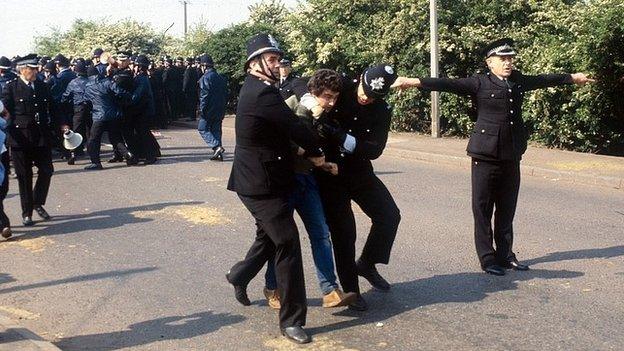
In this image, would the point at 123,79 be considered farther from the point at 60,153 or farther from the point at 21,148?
the point at 21,148

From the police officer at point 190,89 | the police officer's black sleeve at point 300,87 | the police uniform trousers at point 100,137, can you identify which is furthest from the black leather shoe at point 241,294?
the police officer at point 190,89

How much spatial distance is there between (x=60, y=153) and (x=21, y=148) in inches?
259

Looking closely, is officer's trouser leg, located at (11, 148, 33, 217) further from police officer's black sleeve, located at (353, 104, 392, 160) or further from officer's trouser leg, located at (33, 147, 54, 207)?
police officer's black sleeve, located at (353, 104, 392, 160)

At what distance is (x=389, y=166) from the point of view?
14359 mm

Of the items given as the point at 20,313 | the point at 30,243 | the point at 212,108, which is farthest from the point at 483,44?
the point at 20,313

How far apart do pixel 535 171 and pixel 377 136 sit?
7.64m

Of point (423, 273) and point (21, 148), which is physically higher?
point (21, 148)

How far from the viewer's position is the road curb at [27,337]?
17.0 feet

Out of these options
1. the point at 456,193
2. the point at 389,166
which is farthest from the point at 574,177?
the point at 389,166

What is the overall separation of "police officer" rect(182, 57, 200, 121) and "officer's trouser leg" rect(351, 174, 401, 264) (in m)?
18.3

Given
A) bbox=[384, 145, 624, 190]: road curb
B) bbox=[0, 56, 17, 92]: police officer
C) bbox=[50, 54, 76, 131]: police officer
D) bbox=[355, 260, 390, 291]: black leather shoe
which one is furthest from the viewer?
bbox=[50, 54, 76, 131]: police officer

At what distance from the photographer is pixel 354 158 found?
244 inches

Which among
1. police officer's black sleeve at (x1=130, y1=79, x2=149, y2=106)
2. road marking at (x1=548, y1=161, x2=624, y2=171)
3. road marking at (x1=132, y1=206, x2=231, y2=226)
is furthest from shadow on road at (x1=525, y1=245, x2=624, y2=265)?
police officer's black sleeve at (x1=130, y1=79, x2=149, y2=106)

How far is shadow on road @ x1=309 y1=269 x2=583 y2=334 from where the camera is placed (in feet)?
19.7
